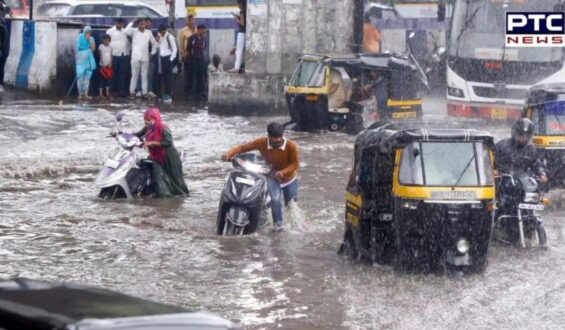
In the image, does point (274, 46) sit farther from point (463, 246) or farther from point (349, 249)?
point (463, 246)

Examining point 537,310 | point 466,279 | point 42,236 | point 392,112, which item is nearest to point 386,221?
point 466,279

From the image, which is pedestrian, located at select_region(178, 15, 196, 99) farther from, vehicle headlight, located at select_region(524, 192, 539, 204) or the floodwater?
vehicle headlight, located at select_region(524, 192, 539, 204)

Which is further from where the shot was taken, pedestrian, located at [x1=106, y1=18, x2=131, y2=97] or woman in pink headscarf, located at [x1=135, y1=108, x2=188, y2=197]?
pedestrian, located at [x1=106, y1=18, x2=131, y2=97]

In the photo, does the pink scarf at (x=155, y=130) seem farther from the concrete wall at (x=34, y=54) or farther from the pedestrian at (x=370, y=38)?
the pedestrian at (x=370, y=38)

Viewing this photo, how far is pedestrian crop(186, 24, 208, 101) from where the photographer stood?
29312mm

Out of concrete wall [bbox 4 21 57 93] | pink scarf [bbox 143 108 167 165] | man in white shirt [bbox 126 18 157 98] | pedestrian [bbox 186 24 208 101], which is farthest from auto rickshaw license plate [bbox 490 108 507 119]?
pink scarf [bbox 143 108 167 165]

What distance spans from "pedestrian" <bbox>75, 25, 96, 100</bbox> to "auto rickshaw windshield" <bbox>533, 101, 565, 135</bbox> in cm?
1333

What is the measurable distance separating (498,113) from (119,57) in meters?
8.61

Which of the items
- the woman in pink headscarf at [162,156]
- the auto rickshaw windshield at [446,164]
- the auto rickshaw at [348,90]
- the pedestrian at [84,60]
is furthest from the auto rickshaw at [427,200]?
the pedestrian at [84,60]

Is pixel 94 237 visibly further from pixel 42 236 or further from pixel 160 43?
pixel 160 43

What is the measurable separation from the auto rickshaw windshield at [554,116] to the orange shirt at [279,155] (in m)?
4.20

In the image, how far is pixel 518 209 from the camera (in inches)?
518

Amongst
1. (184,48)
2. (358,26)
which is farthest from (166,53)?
(358,26)

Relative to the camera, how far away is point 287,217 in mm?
14281
